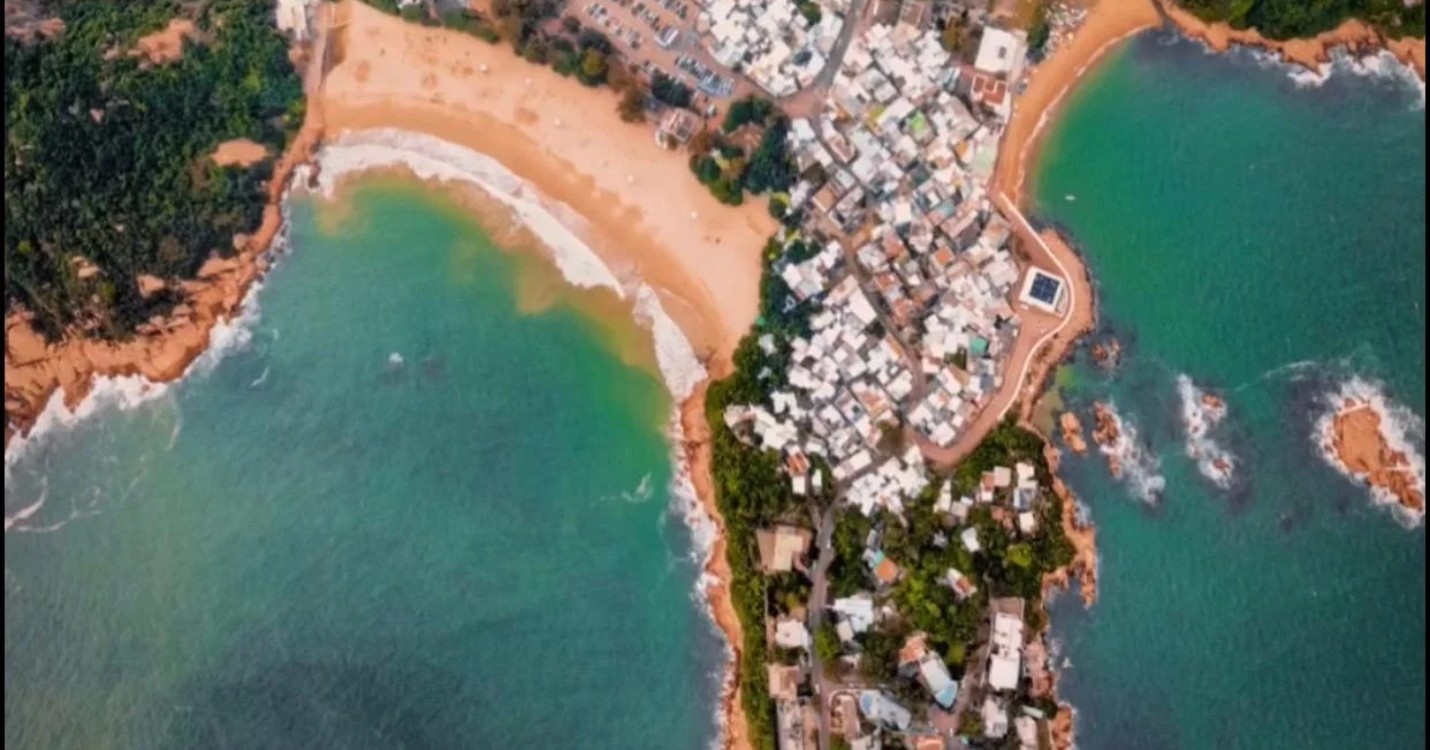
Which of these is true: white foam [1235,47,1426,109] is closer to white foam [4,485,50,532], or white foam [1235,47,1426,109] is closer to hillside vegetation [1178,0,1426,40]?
hillside vegetation [1178,0,1426,40]

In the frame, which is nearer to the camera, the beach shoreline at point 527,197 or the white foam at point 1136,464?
the white foam at point 1136,464

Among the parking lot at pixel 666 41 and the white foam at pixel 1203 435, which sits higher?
the parking lot at pixel 666 41

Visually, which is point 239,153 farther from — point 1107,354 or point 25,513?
point 1107,354

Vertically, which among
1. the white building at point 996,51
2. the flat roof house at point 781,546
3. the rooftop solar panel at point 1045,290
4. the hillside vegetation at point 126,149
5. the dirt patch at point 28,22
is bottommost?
the flat roof house at point 781,546

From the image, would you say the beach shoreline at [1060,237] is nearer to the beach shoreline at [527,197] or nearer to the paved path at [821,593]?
the paved path at [821,593]

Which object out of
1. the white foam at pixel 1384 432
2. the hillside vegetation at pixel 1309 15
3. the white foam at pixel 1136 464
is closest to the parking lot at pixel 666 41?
the hillside vegetation at pixel 1309 15

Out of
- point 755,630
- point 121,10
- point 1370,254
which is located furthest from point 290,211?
point 1370,254
